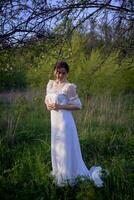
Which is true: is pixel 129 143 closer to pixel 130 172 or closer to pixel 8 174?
pixel 130 172

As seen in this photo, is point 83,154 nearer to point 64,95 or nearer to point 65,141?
point 65,141

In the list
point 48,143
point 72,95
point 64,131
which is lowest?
point 48,143

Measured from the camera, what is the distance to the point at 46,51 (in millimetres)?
8055

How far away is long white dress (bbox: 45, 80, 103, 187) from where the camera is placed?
614 cm

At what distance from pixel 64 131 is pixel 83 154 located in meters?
1.59

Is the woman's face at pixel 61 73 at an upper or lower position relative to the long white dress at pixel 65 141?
upper

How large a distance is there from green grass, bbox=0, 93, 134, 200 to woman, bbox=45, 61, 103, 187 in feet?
0.62

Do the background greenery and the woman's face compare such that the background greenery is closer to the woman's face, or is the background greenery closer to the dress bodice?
the dress bodice

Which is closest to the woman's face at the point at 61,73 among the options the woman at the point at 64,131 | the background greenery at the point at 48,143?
the woman at the point at 64,131

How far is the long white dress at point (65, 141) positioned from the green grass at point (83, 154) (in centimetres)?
17

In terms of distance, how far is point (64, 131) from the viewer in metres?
6.12

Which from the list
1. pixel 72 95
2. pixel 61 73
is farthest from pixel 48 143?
pixel 61 73

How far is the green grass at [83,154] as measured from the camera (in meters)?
5.89

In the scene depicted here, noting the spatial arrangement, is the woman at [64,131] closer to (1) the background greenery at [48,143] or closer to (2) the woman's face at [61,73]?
(2) the woman's face at [61,73]
